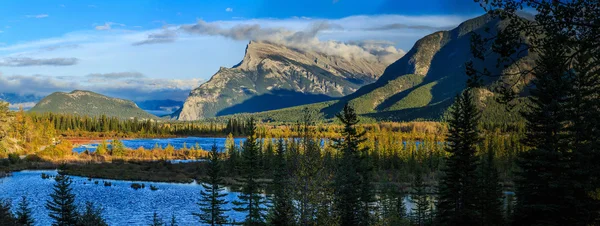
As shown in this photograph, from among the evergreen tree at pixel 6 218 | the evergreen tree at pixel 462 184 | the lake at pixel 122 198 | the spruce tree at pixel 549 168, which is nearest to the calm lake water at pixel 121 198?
the lake at pixel 122 198

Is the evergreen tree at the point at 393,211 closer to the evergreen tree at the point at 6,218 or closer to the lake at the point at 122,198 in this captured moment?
the lake at the point at 122,198

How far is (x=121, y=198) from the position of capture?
6419 centimetres

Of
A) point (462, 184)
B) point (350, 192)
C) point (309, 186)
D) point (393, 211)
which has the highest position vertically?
point (309, 186)

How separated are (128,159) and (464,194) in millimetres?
95426

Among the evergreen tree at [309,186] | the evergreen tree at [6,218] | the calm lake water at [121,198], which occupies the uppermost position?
the evergreen tree at [309,186]

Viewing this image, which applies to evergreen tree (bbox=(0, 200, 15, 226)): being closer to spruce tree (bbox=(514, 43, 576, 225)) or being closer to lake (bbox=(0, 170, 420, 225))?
lake (bbox=(0, 170, 420, 225))

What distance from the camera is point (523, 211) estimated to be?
1216 inches

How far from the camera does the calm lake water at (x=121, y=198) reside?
51.6 metres

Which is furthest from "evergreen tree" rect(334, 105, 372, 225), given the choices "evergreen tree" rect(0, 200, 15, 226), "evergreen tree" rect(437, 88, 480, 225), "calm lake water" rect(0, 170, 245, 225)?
"evergreen tree" rect(0, 200, 15, 226)

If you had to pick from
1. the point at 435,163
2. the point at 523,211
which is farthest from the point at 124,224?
the point at 435,163

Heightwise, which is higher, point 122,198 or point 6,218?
point 6,218

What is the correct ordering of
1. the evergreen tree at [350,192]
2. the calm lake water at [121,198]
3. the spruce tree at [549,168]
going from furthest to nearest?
1. the calm lake water at [121,198]
2. the evergreen tree at [350,192]
3. the spruce tree at [549,168]

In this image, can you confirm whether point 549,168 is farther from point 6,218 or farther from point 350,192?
point 6,218

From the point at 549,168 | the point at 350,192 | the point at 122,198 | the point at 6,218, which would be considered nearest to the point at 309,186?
the point at 350,192
